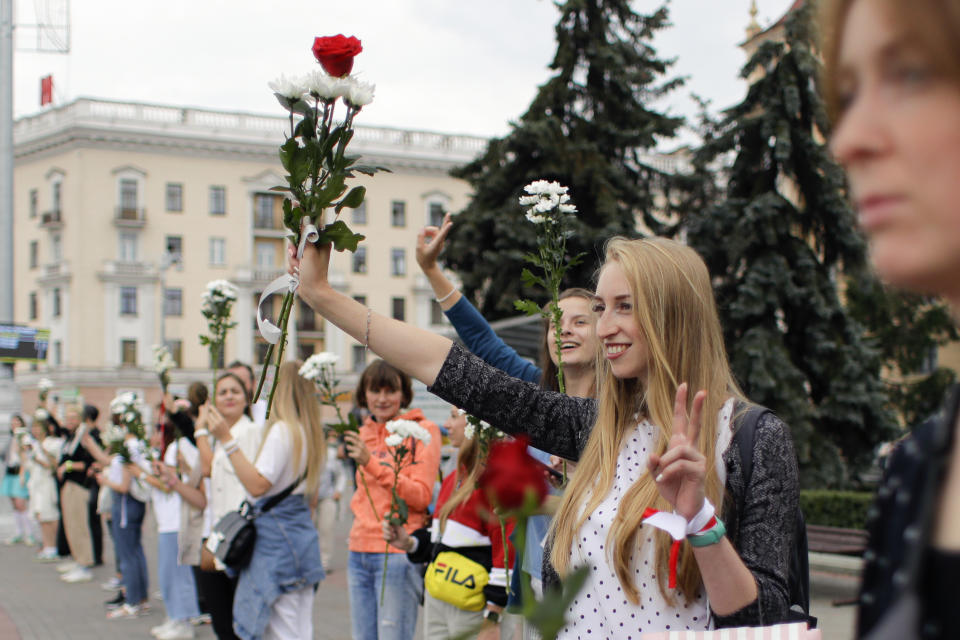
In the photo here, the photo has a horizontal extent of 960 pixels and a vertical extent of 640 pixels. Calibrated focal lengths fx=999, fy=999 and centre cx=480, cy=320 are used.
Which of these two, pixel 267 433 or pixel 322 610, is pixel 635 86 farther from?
pixel 267 433

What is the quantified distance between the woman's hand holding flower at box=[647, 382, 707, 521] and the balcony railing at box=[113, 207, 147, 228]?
54493 millimetres

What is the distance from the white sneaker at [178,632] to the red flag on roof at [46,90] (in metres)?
55.9

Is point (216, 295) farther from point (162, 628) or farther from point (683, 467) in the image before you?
point (683, 467)

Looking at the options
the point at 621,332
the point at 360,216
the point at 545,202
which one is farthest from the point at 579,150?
the point at 360,216

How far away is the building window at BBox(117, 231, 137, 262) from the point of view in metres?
53.2

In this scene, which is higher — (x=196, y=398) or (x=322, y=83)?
(x=322, y=83)

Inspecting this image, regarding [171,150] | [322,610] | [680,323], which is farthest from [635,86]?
[171,150]

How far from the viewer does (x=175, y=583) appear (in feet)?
28.7

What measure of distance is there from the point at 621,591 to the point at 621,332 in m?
0.60

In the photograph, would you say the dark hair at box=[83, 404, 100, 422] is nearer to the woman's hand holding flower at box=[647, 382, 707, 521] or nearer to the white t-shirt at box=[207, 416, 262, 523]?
the white t-shirt at box=[207, 416, 262, 523]

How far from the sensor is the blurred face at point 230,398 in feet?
20.5

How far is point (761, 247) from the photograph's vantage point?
16266 millimetres

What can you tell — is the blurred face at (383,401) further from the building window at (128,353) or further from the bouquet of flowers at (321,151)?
the building window at (128,353)

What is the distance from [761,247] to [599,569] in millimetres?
14760
